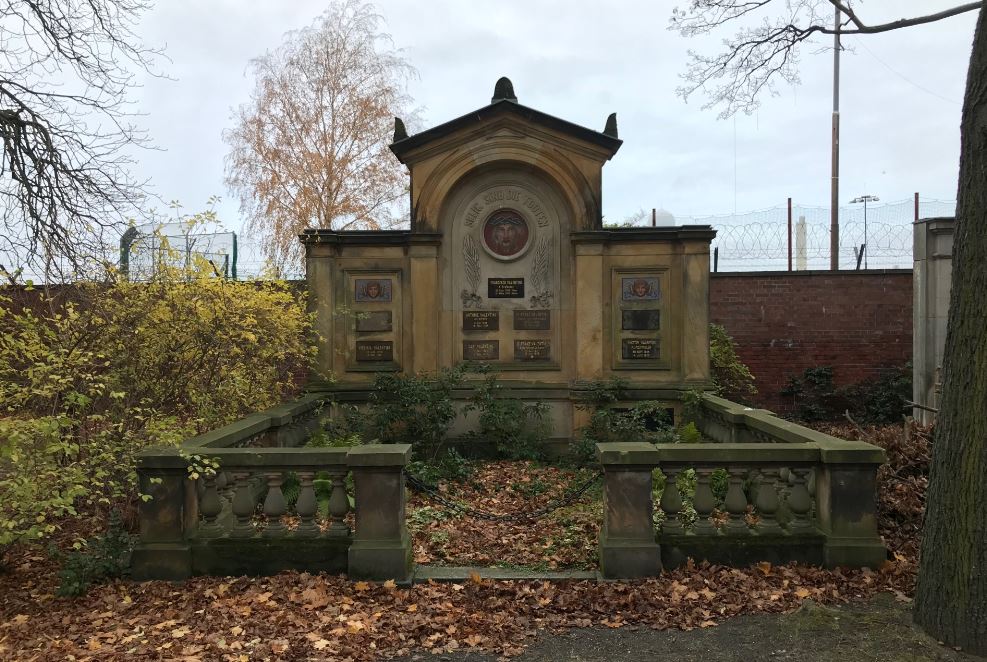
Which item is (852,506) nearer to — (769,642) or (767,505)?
(767,505)

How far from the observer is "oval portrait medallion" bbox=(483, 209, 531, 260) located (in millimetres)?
10328

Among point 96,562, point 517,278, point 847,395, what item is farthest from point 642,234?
point 847,395

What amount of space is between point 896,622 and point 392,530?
10.9 ft

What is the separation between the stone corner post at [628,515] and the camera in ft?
17.2

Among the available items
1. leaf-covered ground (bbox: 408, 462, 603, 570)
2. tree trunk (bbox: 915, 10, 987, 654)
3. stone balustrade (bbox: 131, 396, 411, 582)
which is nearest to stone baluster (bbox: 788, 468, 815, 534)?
tree trunk (bbox: 915, 10, 987, 654)

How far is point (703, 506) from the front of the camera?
543 cm

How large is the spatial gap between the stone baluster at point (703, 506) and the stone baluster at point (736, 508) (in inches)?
5.4

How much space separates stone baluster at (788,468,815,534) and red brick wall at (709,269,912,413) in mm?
10066

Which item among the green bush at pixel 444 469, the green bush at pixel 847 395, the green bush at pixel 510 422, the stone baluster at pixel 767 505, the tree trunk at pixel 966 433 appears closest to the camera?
the tree trunk at pixel 966 433

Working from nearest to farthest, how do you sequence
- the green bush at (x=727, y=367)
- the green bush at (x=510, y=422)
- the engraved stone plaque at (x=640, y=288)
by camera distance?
the green bush at (x=510, y=422), the engraved stone plaque at (x=640, y=288), the green bush at (x=727, y=367)

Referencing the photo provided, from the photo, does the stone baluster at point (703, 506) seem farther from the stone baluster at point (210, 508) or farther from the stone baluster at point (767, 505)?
the stone baluster at point (210, 508)

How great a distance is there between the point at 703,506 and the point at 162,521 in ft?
13.3

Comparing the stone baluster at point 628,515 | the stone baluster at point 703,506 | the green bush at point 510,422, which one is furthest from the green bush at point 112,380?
the stone baluster at point 703,506

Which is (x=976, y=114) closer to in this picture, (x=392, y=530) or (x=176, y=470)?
(x=392, y=530)
